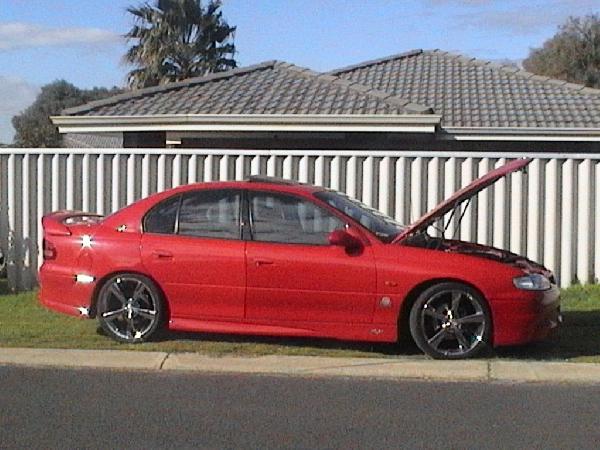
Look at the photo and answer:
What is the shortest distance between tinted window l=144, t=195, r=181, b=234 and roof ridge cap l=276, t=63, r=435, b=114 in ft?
20.7

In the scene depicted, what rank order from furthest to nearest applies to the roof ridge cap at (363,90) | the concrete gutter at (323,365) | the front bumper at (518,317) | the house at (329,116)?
the roof ridge cap at (363,90) < the house at (329,116) < the front bumper at (518,317) < the concrete gutter at (323,365)

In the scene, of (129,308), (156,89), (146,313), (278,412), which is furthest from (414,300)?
(156,89)

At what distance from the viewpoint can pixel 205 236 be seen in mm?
9742

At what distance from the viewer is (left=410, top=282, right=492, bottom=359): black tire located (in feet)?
29.9

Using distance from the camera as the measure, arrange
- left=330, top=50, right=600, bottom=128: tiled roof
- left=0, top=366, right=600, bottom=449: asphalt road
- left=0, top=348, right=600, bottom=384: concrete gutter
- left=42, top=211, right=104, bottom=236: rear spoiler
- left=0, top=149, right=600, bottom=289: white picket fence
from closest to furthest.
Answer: left=0, top=366, right=600, bottom=449: asphalt road → left=0, top=348, right=600, bottom=384: concrete gutter → left=42, top=211, right=104, bottom=236: rear spoiler → left=0, top=149, right=600, bottom=289: white picket fence → left=330, top=50, right=600, bottom=128: tiled roof

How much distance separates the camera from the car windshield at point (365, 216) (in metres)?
9.71

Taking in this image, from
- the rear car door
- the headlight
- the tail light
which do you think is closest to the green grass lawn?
the rear car door

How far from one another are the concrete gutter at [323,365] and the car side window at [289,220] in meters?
1.09

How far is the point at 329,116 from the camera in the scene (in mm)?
15258

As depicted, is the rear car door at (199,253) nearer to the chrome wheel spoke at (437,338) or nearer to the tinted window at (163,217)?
the tinted window at (163,217)

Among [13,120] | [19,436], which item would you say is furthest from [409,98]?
[13,120]

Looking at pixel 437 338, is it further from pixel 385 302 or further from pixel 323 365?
pixel 323 365

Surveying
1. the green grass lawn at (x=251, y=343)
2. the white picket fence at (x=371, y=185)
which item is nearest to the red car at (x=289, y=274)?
the green grass lawn at (x=251, y=343)

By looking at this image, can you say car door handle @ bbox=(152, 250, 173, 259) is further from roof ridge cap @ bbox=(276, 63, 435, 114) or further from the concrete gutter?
roof ridge cap @ bbox=(276, 63, 435, 114)
